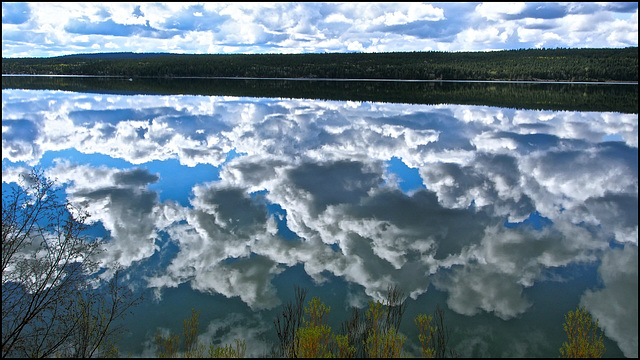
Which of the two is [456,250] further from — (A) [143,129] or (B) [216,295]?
(A) [143,129]

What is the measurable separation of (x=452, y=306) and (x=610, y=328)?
2.50m

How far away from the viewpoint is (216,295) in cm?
884

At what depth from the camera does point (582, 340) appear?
6680 mm

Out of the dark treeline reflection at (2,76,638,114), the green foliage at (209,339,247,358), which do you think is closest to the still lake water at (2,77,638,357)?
the green foliage at (209,339,247,358)

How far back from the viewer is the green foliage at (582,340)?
261 inches

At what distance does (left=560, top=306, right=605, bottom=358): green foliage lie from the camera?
6618 mm

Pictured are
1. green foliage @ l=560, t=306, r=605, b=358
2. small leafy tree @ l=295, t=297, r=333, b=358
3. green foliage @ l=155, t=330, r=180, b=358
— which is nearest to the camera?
small leafy tree @ l=295, t=297, r=333, b=358

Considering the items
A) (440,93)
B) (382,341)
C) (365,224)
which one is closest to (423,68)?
(440,93)

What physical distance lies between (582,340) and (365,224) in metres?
6.61

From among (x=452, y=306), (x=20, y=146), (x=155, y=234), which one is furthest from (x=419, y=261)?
(x=20, y=146)

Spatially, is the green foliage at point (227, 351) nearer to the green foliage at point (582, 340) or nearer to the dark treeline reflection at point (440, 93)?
the green foliage at point (582, 340)

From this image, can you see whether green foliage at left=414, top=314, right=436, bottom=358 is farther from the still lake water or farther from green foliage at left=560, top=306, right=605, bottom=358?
green foliage at left=560, top=306, right=605, bottom=358

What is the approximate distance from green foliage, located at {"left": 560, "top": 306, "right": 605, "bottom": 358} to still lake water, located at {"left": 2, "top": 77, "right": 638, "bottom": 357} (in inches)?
8.8

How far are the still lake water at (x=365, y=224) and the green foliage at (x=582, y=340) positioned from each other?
0.74 ft
